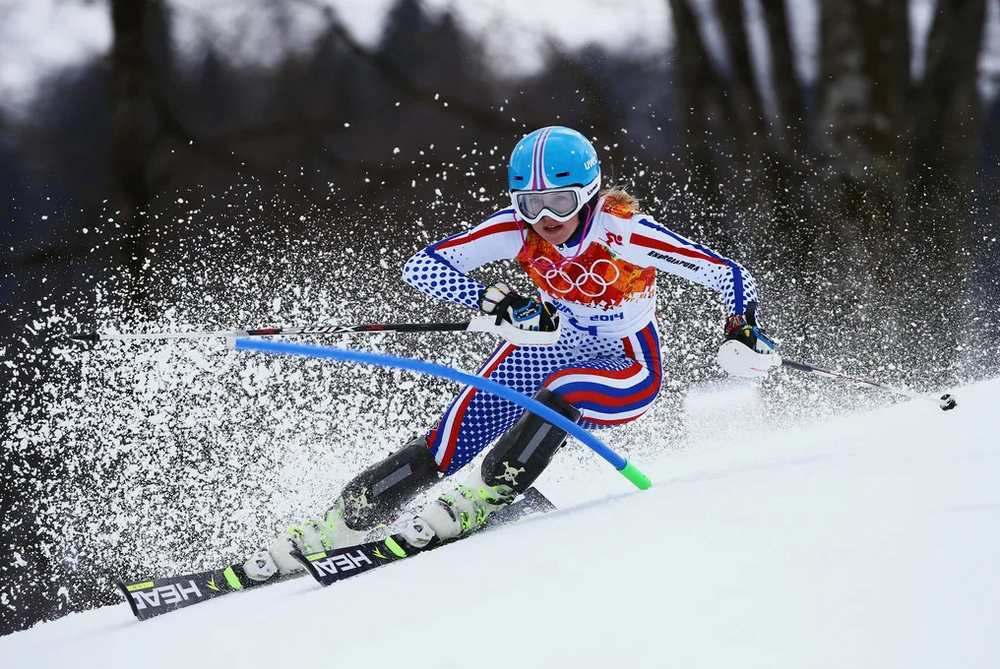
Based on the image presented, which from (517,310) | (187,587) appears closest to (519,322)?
(517,310)

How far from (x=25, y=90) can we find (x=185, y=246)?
4.28 ft

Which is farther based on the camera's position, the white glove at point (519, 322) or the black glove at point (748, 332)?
the black glove at point (748, 332)

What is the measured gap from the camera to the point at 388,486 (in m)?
2.22

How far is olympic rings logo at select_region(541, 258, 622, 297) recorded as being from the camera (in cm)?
226

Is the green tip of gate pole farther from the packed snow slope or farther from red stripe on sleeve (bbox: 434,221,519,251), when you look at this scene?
red stripe on sleeve (bbox: 434,221,519,251)

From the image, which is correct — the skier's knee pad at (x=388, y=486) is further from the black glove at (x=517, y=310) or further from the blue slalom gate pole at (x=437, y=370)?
the black glove at (x=517, y=310)

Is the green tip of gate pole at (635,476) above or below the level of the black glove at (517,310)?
below

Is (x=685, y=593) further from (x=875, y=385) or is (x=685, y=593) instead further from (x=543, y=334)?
(x=875, y=385)

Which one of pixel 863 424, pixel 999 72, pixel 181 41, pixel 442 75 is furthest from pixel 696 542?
pixel 999 72

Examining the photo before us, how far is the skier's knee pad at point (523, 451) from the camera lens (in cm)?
209

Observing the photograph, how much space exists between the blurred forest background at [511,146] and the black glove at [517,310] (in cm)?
346

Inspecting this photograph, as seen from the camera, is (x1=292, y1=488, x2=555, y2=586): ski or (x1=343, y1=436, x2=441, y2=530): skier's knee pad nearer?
(x1=292, y1=488, x2=555, y2=586): ski

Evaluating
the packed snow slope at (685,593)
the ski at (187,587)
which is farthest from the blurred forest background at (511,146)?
the packed snow slope at (685,593)

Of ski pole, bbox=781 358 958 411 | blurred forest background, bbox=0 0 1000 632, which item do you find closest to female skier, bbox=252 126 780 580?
ski pole, bbox=781 358 958 411
